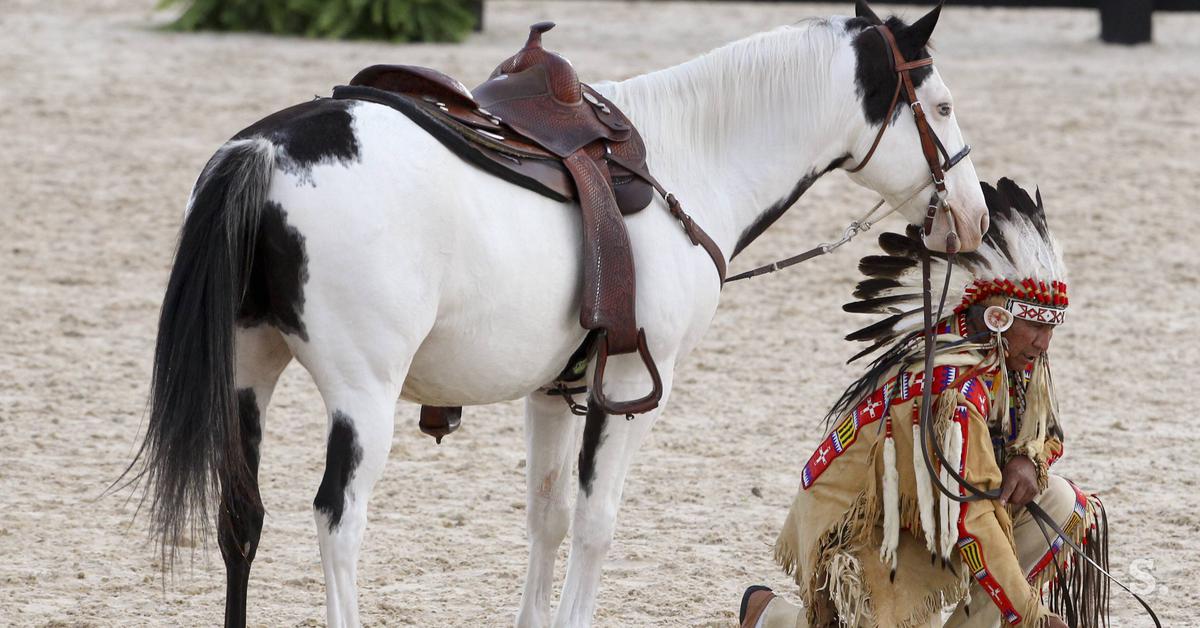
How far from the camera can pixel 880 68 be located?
3609 millimetres

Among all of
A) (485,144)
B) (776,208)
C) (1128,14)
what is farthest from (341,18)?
(485,144)

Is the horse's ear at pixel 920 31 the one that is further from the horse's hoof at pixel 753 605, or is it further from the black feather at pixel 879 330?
the horse's hoof at pixel 753 605

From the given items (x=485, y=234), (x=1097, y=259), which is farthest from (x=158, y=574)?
(x=1097, y=259)

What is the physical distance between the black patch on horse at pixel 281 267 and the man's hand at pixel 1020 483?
1.68m

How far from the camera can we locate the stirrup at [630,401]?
3.34m

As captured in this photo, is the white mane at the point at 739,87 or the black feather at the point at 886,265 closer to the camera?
the white mane at the point at 739,87

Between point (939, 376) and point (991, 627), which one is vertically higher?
point (939, 376)

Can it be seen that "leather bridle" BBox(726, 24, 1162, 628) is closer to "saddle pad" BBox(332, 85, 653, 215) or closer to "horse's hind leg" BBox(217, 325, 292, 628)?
"saddle pad" BBox(332, 85, 653, 215)

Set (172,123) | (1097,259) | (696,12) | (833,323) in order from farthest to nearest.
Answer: (696,12) < (172,123) < (1097,259) < (833,323)

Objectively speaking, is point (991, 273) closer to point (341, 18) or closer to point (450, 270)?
point (450, 270)

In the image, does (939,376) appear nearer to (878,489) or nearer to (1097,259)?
(878,489)

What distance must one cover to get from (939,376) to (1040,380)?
11.5 inches

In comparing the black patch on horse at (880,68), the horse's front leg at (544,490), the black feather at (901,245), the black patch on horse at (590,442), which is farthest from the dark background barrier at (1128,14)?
the black patch on horse at (590,442)

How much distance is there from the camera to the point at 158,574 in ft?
14.2
